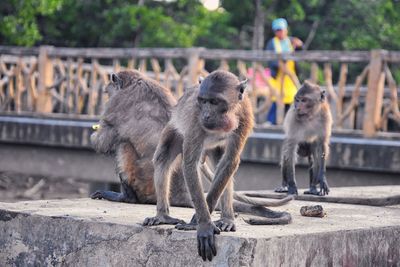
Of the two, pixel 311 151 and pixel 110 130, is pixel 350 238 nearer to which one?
pixel 110 130

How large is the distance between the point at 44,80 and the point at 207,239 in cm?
1138

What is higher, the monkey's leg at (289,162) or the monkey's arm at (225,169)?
the monkey's arm at (225,169)

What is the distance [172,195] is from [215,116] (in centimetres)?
210

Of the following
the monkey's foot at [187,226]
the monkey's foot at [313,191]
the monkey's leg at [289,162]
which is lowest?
the monkey's foot at [313,191]

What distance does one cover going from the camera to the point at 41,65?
55.7 ft

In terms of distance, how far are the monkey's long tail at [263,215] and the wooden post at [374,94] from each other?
6.47 m

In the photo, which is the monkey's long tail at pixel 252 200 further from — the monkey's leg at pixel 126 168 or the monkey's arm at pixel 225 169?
the monkey's arm at pixel 225 169

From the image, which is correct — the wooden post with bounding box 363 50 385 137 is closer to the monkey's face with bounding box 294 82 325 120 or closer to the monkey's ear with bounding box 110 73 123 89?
the monkey's face with bounding box 294 82 325 120

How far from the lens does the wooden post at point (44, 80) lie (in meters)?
16.9

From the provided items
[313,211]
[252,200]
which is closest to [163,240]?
[252,200]

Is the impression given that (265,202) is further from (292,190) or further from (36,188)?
(36,188)

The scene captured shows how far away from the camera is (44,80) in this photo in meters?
17.0

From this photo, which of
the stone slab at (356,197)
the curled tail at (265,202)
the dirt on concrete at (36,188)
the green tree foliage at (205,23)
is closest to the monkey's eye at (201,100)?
the curled tail at (265,202)

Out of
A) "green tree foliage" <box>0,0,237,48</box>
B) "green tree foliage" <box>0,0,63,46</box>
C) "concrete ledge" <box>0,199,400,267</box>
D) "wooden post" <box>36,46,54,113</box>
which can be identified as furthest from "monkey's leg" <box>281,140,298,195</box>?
"green tree foliage" <box>0,0,237,48</box>
